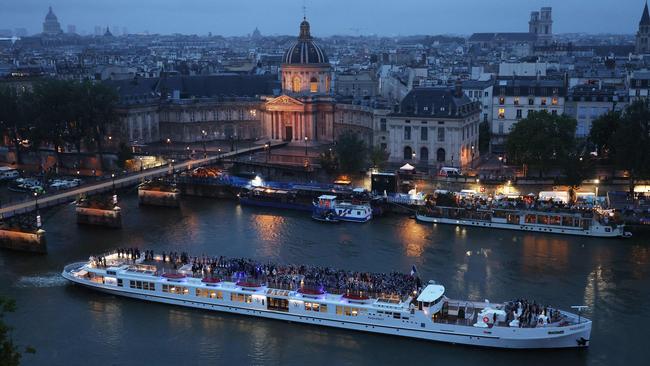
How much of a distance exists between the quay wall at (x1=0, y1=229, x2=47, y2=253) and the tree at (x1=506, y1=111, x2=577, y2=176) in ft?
115

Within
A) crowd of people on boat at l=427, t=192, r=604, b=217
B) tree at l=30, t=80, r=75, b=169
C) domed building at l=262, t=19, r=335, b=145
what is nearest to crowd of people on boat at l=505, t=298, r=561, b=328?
crowd of people on boat at l=427, t=192, r=604, b=217

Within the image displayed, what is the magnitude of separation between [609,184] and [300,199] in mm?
22972

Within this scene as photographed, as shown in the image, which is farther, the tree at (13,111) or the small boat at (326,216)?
the tree at (13,111)

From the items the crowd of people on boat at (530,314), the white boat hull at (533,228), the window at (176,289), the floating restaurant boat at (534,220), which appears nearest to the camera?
the crowd of people on boat at (530,314)

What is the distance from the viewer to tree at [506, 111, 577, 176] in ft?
198

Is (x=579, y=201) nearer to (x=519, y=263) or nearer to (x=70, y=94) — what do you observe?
(x=519, y=263)

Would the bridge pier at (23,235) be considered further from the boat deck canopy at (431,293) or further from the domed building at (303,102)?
the domed building at (303,102)

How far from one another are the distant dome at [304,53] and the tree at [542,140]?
94.3ft

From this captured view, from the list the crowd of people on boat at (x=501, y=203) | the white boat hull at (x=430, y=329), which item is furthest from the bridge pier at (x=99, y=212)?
the crowd of people on boat at (x=501, y=203)

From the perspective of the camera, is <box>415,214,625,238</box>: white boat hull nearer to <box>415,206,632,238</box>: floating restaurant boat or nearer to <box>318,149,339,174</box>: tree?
<box>415,206,632,238</box>: floating restaurant boat

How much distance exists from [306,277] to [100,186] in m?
25.4

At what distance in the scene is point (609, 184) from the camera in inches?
2373

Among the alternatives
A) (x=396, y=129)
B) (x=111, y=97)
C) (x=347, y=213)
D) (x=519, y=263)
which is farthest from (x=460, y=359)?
(x=111, y=97)

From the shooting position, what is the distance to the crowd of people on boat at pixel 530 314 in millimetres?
33156
